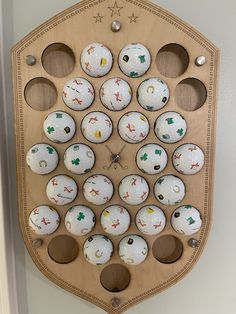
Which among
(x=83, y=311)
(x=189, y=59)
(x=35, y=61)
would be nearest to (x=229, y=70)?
(x=189, y=59)

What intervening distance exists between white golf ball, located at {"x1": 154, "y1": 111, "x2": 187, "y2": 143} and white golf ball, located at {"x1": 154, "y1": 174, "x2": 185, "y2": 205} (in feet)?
0.26

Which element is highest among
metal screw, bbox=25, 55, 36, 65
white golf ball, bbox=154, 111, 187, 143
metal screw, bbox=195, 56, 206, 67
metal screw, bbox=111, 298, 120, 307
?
metal screw, bbox=25, 55, 36, 65

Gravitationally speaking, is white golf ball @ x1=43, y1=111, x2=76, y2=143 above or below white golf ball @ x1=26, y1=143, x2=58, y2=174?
above

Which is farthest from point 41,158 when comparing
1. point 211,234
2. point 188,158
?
point 211,234

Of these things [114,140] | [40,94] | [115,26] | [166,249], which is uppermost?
[115,26]

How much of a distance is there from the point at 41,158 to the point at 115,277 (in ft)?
1.09

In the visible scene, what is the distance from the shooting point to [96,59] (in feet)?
1.90

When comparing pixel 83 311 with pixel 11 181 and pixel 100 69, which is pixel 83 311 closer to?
pixel 11 181

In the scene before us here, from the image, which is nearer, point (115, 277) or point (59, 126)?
point (59, 126)

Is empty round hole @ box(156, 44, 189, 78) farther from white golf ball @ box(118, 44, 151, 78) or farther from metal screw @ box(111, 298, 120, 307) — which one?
metal screw @ box(111, 298, 120, 307)

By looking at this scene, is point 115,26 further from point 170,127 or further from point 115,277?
point 115,277

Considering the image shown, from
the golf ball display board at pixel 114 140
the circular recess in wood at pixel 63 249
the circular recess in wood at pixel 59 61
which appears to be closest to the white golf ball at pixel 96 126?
the golf ball display board at pixel 114 140

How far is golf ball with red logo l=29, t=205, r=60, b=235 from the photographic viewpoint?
621 mm

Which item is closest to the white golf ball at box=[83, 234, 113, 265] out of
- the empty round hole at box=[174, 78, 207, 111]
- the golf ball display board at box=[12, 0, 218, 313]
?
the golf ball display board at box=[12, 0, 218, 313]
